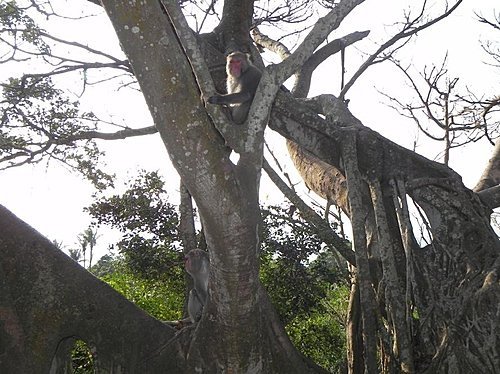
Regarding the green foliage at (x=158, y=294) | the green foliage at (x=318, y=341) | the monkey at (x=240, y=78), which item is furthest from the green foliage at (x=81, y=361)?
the monkey at (x=240, y=78)

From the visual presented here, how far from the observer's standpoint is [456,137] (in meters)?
8.06

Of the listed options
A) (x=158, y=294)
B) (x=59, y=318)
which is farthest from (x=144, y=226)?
(x=59, y=318)

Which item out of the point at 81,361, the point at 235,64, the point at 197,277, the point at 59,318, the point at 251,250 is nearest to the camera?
the point at 251,250

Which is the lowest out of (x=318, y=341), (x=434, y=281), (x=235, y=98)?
(x=318, y=341)

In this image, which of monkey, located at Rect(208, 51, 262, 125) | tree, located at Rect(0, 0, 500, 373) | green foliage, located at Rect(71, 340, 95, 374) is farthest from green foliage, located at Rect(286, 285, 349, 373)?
monkey, located at Rect(208, 51, 262, 125)

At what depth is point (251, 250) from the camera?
9.30 feet

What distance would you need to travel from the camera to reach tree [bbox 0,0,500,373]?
255 cm

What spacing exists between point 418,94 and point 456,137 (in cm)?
96

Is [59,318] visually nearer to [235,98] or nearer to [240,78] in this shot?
[235,98]

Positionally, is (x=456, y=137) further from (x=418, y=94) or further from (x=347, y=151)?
(x=347, y=151)

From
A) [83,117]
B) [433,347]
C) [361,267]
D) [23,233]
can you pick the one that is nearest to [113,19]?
[23,233]

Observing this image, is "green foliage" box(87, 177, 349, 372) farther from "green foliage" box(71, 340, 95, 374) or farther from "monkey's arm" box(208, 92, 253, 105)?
"monkey's arm" box(208, 92, 253, 105)

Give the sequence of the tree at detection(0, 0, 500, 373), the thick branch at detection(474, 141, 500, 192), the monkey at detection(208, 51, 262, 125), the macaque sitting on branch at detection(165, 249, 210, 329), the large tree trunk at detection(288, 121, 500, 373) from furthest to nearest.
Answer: the thick branch at detection(474, 141, 500, 192) → the macaque sitting on branch at detection(165, 249, 210, 329) → the monkey at detection(208, 51, 262, 125) → the large tree trunk at detection(288, 121, 500, 373) → the tree at detection(0, 0, 500, 373)

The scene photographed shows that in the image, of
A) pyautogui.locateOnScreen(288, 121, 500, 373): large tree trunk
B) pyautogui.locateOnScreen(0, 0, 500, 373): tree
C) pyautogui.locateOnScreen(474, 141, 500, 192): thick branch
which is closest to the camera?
pyautogui.locateOnScreen(0, 0, 500, 373): tree
